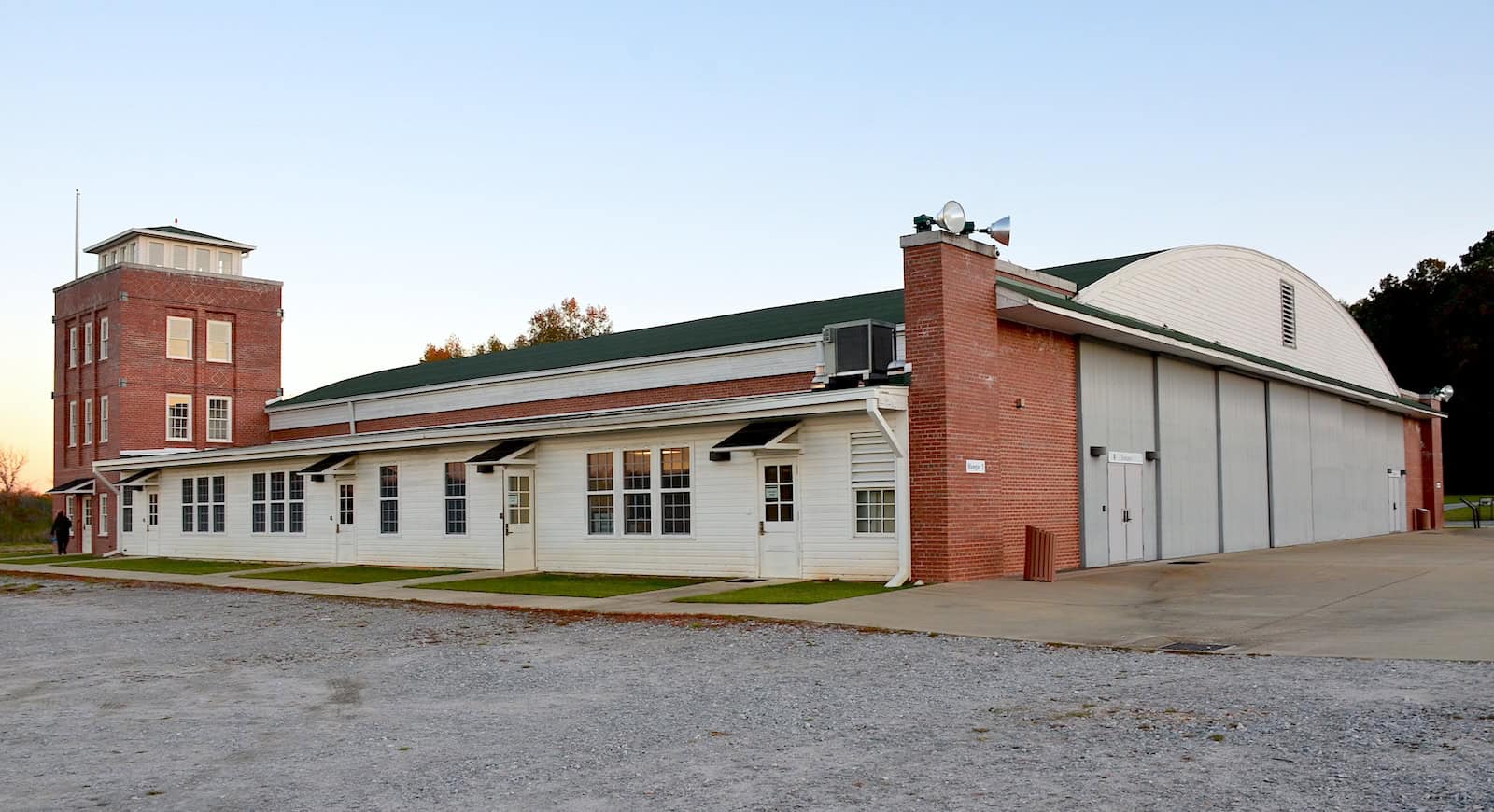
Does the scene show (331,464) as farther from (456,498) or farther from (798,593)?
(798,593)

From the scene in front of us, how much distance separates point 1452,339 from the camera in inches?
2694

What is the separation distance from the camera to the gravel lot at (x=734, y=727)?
266 inches

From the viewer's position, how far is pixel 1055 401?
862 inches

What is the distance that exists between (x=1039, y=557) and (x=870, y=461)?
3.02 meters

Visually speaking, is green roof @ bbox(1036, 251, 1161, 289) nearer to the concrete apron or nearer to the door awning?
the concrete apron

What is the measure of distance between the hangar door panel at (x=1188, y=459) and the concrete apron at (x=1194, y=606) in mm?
1638

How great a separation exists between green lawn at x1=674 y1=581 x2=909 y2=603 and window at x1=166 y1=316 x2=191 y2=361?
32430mm

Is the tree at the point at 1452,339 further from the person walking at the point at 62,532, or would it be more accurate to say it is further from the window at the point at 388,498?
the person walking at the point at 62,532

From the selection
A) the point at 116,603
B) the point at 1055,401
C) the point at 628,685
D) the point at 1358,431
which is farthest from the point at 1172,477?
the point at 116,603

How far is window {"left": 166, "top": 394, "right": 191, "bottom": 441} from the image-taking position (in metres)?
43.5

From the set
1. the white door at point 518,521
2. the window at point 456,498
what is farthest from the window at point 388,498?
the white door at point 518,521

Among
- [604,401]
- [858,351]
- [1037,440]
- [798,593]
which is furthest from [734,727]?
[604,401]

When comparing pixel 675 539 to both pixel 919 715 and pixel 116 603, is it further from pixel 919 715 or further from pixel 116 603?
pixel 919 715

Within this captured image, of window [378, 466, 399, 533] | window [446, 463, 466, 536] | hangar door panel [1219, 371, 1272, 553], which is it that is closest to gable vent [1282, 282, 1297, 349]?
hangar door panel [1219, 371, 1272, 553]
